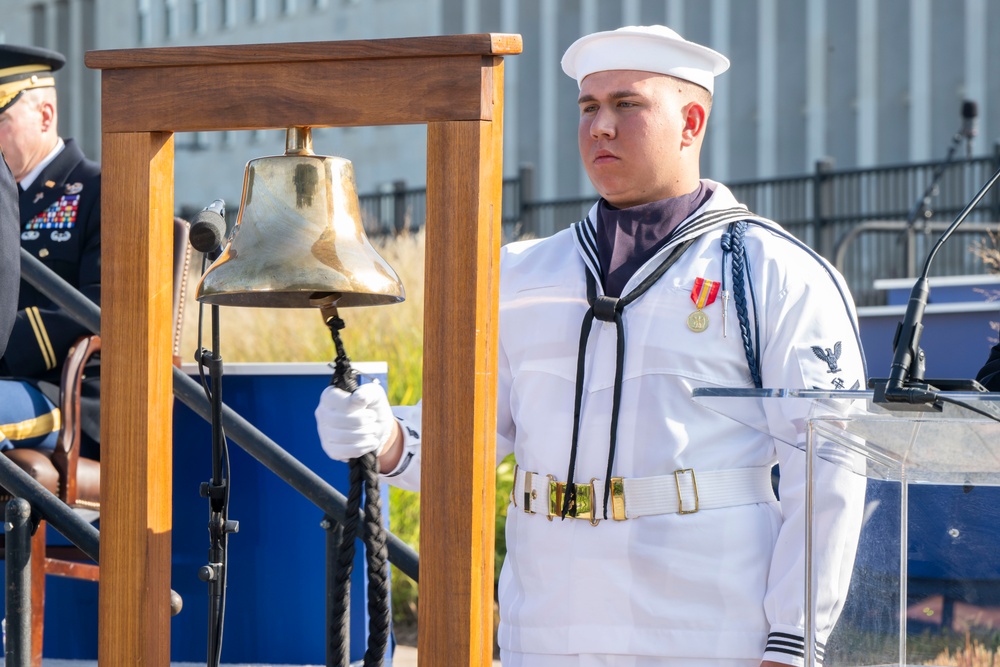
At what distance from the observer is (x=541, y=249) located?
9.87 ft

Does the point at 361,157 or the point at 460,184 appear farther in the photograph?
the point at 361,157

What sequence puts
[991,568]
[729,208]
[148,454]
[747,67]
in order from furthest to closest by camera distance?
[747,67]
[729,208]
[148,454]
[991,568]

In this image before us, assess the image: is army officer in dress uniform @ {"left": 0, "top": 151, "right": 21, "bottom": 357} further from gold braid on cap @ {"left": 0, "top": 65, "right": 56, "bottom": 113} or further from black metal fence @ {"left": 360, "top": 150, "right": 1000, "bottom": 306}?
black metal fence @ {"left": 360, "top": 150, "right": 1000, "bottom": 306}

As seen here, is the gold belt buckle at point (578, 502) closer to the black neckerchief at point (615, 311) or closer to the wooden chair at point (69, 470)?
the black neckerchief at point (615, 311)

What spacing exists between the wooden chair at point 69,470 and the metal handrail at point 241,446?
176mm

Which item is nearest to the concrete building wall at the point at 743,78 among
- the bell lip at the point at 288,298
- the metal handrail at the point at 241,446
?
the metal handrail at the point at 241,446

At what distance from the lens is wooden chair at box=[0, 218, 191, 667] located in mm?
4047

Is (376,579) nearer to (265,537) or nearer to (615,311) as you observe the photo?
(615,311)

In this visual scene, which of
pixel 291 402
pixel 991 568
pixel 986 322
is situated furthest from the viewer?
pixel 986 322

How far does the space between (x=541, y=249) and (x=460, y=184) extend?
2.98 feet

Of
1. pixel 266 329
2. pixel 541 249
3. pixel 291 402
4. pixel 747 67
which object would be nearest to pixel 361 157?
pixel 747 67

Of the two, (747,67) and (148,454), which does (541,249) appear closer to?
(148,454)

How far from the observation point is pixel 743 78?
21.6 m

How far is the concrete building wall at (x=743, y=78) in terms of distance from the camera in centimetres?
1928
